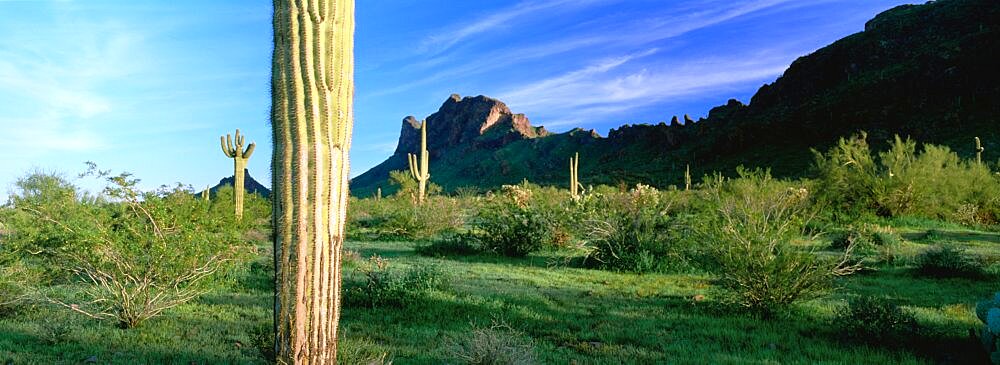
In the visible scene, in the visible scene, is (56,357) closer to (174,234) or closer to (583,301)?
(174,234)

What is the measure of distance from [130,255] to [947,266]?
1146 cm

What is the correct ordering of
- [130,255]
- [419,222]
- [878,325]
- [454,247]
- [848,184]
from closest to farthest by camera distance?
[878,325]
[130,255]
[454,247]
[419,222]
[848,184]

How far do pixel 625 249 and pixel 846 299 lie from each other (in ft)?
12.5

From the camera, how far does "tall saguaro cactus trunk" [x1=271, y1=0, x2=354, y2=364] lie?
3.66 meters

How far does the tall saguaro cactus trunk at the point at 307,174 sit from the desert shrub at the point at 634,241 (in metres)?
7.06

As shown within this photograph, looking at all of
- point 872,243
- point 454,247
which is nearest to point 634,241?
point 454,247

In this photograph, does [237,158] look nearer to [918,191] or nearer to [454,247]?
[454,247]

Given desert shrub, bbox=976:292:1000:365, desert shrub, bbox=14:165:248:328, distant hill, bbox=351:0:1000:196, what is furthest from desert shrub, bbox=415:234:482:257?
distant hill, bbox=351:0:1000:196

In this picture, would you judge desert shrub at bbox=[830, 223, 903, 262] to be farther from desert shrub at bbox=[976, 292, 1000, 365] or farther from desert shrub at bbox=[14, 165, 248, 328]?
desert shrub at bbox=[14, 165, 248, 328]

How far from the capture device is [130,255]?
620 centimetres

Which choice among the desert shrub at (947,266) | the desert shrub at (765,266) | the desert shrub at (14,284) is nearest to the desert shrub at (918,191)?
the desert shrub at (947,266)

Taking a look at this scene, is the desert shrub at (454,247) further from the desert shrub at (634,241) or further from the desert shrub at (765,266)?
the desert shrub at (765,266)

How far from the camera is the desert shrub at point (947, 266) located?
29.6 ft

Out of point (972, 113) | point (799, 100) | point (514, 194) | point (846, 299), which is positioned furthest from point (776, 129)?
point (846, 299)
